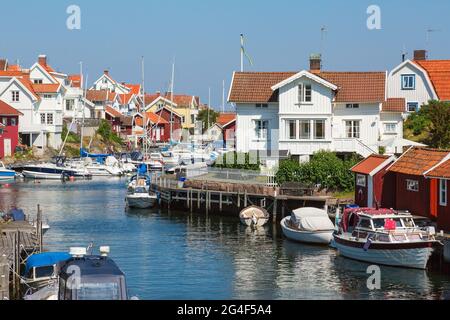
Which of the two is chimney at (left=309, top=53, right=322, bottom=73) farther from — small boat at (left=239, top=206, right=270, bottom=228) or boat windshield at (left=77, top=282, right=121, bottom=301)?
boat windshield at (left=77, top=282, right=121, bottom=301)

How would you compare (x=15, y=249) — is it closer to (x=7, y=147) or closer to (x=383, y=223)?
(x=383, y=223)

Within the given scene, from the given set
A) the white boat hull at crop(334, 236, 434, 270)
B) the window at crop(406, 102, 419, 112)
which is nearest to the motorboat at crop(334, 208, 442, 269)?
the white boat hull at crop(334, 236, 434, 270)

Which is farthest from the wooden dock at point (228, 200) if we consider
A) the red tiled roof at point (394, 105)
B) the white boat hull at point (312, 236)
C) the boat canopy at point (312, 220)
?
the red tiled roof at point (394, 105)

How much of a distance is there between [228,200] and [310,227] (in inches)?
548

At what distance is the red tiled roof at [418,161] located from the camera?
43.8 meters

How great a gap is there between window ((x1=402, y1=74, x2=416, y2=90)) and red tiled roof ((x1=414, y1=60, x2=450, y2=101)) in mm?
1200

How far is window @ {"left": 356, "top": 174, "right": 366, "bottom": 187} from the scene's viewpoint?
50.7 m

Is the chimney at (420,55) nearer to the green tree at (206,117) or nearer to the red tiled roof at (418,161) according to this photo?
the red tiled roof at (418,161)

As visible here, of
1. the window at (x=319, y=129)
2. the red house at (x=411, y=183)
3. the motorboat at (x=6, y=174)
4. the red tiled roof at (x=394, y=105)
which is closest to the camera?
the red house at (x=411, y=183)

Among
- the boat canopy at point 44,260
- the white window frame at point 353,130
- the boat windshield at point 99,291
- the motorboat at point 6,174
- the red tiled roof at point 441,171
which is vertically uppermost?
the white window frame at point 353,130

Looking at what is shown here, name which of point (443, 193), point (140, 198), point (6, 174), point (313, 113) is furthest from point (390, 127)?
point (6, 174)

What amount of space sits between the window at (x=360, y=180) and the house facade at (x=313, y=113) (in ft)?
36.7

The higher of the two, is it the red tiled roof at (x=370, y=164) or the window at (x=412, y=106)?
the window at (x=412, y=106)
